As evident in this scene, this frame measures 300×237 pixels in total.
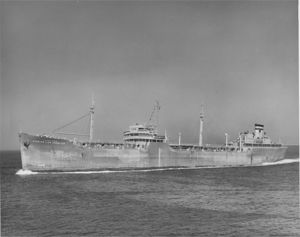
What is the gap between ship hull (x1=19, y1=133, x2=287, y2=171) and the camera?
4562cm

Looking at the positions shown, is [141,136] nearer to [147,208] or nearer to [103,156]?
[103,156]

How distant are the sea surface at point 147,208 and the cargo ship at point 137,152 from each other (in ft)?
24.1

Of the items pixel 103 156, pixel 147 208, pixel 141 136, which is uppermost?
pixel 141 136

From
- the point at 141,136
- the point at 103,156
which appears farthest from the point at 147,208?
the point at 141,136

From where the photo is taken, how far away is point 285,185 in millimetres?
37688

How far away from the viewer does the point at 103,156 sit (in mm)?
49312

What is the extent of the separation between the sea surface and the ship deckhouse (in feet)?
49.2

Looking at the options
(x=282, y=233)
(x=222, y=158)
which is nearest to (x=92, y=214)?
(x=282, y=233)

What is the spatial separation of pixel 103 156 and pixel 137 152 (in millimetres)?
5078

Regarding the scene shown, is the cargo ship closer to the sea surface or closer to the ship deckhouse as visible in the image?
the ship deckhouse

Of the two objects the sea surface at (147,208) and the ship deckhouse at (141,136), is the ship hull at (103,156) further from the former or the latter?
the sea surface at (147,208)

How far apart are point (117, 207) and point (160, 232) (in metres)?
6.66

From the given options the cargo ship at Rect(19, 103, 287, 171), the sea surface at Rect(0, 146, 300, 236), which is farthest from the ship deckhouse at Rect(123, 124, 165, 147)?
the sea surface at Rect(0, 146, 300, 236)

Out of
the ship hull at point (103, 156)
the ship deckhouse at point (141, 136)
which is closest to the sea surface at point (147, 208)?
the ship hull at point (103, 156)
